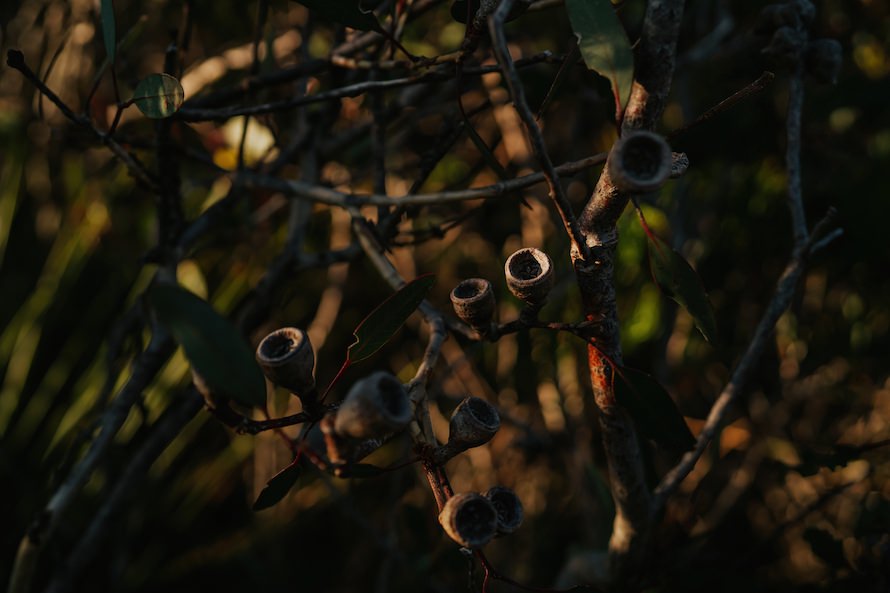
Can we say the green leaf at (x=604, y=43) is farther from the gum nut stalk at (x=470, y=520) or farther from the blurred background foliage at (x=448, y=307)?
the blurred background foliage at (x=448, y=307)

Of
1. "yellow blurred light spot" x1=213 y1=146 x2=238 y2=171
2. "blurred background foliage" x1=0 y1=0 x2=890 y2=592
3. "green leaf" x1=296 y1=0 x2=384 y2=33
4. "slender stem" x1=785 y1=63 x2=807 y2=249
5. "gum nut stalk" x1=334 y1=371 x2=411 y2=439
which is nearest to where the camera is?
"gum nut stalk" x1=334 y1=371 x2=411 y2=439

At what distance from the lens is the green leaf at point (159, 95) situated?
560 mm

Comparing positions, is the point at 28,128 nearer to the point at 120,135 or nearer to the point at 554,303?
the point at 120,135

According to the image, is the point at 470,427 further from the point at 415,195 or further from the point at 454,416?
the point at 415,195

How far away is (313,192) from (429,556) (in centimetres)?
54

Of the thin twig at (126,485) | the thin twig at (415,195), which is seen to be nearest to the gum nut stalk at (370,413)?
the thin twig at (415,195)

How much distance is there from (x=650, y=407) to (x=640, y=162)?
0.23 meters


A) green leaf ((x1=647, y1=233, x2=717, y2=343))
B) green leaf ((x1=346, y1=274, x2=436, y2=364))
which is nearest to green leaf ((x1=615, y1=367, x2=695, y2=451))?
green leaf ((x1=647, y1=233, x2=717, y2=343))

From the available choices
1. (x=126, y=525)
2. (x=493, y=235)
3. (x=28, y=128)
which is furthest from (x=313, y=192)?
→ (x=28, y=128)

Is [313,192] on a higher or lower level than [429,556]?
higher

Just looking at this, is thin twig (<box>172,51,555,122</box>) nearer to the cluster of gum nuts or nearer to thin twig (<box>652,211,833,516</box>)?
the cluster of gum nuts

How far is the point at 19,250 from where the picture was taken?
1684mm

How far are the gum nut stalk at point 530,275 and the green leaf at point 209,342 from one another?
0.59ft

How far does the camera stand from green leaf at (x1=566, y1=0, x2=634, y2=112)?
43 centimetres
